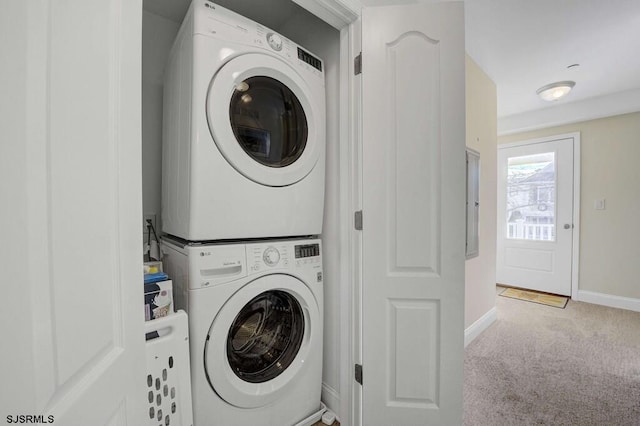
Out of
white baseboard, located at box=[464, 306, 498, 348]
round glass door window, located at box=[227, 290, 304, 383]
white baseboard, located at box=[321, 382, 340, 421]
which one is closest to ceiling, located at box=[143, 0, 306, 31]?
round glass door window, located at box=[227, 290, 304, 383]

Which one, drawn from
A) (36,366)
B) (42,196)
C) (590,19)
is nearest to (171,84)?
(42,196)

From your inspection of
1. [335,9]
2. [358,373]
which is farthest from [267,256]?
[335,9]

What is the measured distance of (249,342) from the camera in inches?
49.1

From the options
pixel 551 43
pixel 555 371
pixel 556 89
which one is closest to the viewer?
pixel 555 371

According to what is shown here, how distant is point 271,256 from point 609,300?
13.7ft

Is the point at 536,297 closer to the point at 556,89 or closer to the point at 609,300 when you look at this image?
the point at 609,300

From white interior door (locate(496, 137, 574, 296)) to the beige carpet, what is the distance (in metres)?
0.08

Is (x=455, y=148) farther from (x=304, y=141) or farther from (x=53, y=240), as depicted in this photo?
(x=53, y=240)

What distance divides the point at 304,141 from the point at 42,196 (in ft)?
3.59

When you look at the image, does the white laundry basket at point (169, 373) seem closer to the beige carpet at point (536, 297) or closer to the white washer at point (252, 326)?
the white washer at point (252, 326)

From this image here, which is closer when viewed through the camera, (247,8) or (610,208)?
(247,8)

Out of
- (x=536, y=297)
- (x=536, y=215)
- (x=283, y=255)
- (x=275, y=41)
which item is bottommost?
(x=536, y=297)

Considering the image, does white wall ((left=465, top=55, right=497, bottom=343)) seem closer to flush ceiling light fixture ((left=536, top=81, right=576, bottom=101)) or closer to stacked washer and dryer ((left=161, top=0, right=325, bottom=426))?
flush ceiling light fixture ((left=536, top=81, right=576, bottom=101))

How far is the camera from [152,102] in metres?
1.61
